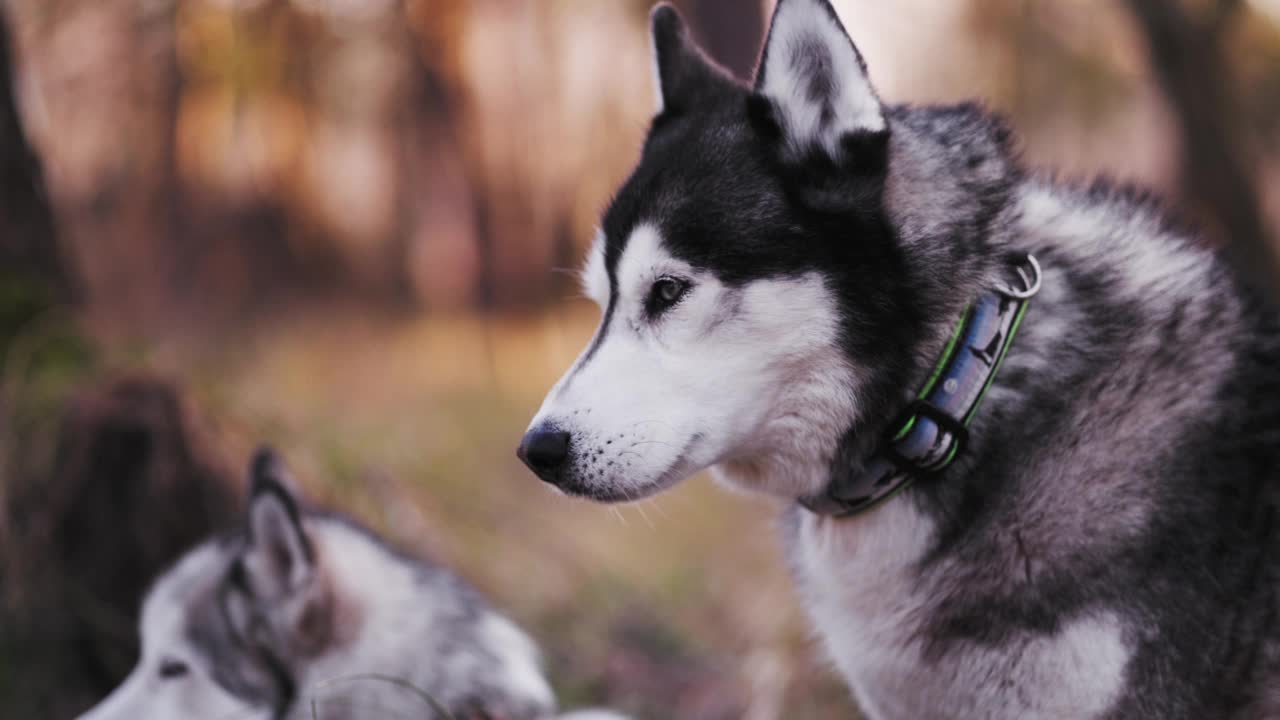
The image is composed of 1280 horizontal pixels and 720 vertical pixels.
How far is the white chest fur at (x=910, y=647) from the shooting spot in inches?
77.7

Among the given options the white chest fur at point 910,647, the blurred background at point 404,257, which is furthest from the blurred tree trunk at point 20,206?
the white chest fur at point 910,647

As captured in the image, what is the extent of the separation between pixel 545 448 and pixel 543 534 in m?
4.17

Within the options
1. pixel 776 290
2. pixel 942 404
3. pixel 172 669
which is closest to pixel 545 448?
pixel 776 290

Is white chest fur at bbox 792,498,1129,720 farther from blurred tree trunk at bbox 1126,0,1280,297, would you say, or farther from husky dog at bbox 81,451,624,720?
blurred tree trunk at bbox 1126,0,1280,297

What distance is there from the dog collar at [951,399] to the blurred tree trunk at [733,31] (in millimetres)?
3506

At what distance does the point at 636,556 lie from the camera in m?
7.00

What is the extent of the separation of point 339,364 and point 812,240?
7.81 m

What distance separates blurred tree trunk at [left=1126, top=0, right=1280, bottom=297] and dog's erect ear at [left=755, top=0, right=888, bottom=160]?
580 centimetres

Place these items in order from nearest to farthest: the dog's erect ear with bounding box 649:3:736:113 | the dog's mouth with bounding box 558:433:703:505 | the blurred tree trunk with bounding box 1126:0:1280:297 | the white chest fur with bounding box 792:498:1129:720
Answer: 1. the white chest fur with bounding box 792:498:1129:720
2. the dog's mouth with bounding box 558:433:703:505
3. the dog's erect ear with bounding box 649:3:736:113
4. the blurred tree trunk with bounding box 1126:0:1280:297

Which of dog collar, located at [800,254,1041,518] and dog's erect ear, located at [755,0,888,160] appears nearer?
dog's erect ear, located at [755,0,888,160]

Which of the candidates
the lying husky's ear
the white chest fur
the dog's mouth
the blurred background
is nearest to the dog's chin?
the dog's mouth

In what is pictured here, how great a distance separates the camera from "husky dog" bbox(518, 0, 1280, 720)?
78.8 inches

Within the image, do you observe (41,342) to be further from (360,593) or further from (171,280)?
(171,280)

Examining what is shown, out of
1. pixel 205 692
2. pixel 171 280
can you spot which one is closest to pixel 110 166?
pixel 171 280
